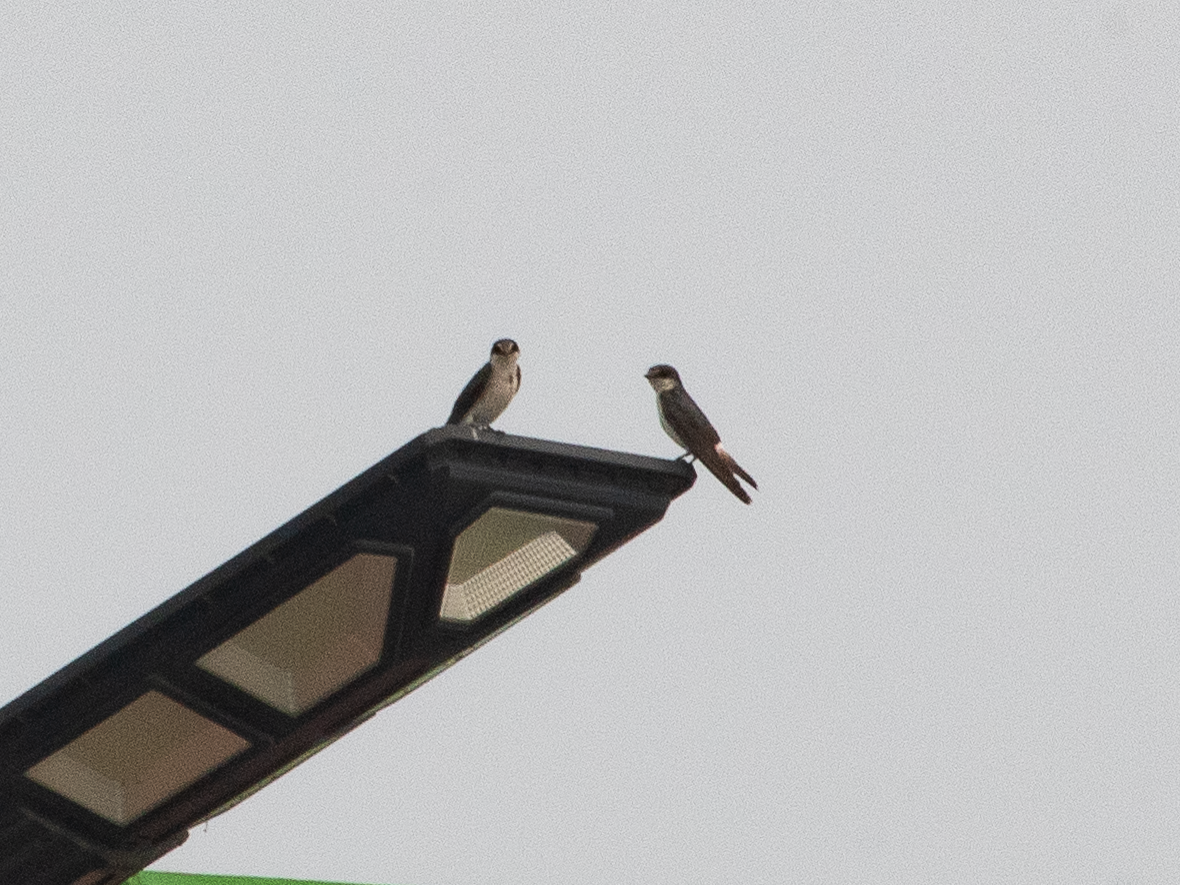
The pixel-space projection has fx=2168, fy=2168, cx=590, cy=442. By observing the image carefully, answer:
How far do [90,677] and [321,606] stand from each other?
0.50m

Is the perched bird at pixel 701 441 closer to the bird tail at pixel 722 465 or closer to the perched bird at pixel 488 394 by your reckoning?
the bird tail at pixel 722 465

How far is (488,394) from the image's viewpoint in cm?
802

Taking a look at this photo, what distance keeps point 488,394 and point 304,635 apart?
3.51 metres

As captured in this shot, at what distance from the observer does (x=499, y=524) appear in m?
4.43

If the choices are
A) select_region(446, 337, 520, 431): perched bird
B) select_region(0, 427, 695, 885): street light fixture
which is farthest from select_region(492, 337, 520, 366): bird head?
select_region(0, 427, 695, 885): street light fixture

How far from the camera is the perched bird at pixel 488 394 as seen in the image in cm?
799

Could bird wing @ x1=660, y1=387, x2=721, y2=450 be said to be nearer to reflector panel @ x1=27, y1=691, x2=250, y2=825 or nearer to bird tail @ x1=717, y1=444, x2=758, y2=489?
bird tail @ x1=717, y1=444, x2=758, y2=489

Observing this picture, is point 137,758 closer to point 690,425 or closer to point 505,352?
Answer: point 690,425

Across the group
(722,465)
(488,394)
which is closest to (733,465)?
(722,465)

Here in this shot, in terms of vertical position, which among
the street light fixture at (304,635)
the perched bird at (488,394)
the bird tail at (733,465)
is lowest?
the street light fixture at (304,635)

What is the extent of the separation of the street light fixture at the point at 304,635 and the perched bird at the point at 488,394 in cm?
320

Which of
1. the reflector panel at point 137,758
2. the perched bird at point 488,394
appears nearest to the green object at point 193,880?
the perched bird at point 488,394

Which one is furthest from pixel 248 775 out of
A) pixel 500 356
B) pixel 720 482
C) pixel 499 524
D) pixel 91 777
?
pixel 500 356

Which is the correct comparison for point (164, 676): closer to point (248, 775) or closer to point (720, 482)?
point (248, 775)
